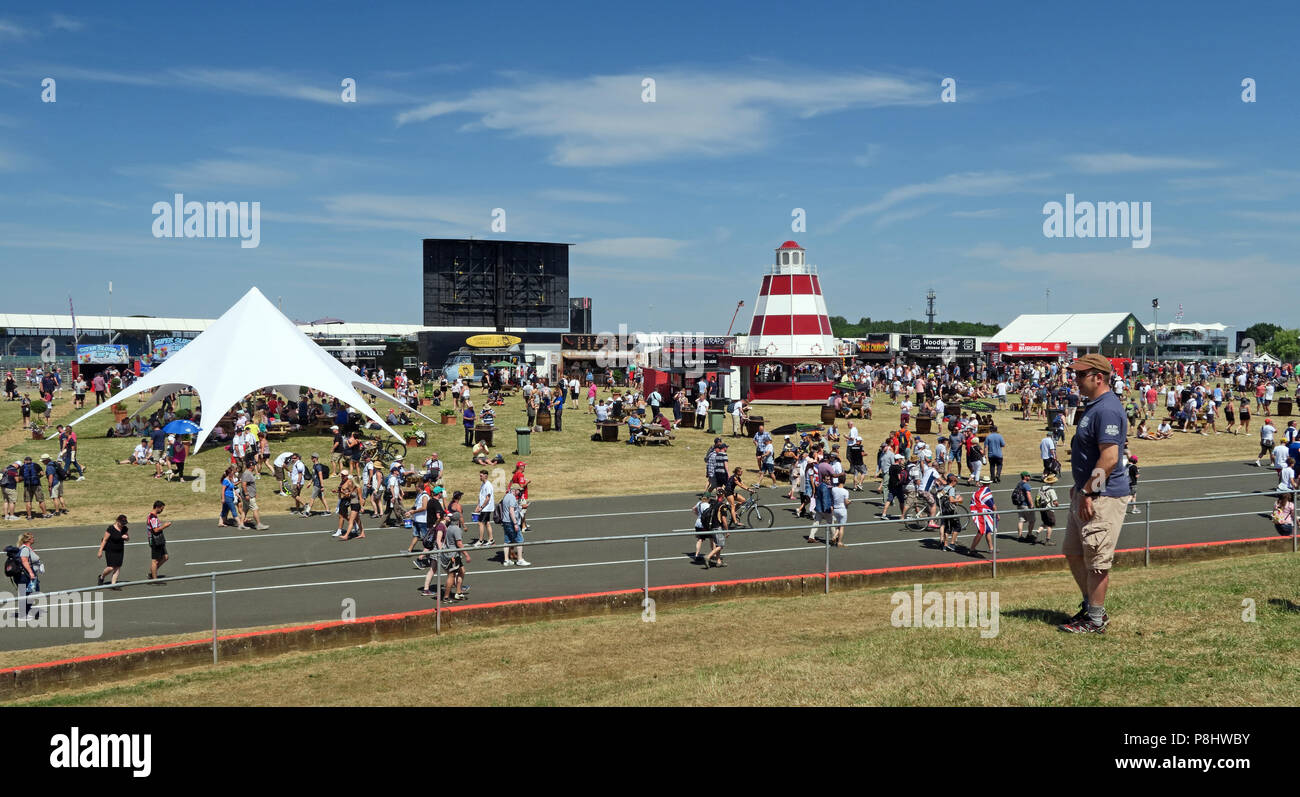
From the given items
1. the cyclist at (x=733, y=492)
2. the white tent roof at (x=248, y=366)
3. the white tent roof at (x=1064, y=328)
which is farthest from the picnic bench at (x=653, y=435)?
the white tent roof at (x=1064, y=328)

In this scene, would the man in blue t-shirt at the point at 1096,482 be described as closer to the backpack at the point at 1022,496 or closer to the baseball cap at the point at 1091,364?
the baseball cap at the point at 1091,364

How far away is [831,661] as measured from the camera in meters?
7.32

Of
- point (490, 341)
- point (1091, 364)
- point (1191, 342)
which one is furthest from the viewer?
point (1191, 342)

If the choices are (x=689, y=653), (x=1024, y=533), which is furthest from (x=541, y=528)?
(x=689, y=653)

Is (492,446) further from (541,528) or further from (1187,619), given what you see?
(1187,619)

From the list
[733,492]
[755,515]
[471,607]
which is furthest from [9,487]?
[755,515]

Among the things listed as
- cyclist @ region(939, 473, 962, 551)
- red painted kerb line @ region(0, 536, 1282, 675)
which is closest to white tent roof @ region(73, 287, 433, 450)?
cyclist @ region(939, 473, 962, 551)

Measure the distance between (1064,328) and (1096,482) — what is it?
9595 cm

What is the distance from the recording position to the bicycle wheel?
67.4ft

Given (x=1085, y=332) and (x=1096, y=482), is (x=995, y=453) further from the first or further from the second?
(x=1085, y=332)

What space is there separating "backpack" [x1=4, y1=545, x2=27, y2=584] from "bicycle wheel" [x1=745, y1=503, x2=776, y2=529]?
534 inches

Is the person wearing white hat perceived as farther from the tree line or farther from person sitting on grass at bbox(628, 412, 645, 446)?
the tree line

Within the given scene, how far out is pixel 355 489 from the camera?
20.0 metres
